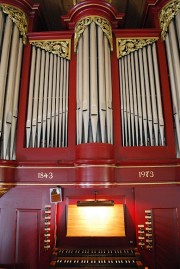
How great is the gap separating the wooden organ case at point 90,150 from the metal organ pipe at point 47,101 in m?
0.02

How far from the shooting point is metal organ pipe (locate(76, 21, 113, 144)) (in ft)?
13.8

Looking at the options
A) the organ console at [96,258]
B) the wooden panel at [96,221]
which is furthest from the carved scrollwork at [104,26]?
the organ console at [96,258]

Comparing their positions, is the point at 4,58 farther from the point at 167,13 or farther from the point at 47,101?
the point at 167,13

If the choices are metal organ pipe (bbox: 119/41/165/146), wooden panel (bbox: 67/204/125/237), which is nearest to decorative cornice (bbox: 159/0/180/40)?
metal organ pipe (bbox: 119/41/165/146)

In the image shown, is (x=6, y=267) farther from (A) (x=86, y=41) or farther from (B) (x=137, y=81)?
(A) (x=86, y=41)

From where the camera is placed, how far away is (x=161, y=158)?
14.0ft

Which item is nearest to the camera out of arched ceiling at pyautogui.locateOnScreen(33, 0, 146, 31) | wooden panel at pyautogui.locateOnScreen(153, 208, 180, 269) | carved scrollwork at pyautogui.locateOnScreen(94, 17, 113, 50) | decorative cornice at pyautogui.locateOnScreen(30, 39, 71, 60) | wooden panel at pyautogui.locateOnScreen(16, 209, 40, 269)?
wooden panel at pyautogui.locateOnScreen(153, 208, 180, 269)

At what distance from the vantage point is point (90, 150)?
4012 mm

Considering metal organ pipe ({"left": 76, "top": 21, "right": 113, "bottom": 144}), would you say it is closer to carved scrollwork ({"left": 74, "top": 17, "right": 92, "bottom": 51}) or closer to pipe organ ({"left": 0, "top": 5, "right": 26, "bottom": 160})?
carved scrollwork ({"left": 74, "top": 17, "right": 92, "bottom": 51})

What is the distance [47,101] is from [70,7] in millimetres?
3151

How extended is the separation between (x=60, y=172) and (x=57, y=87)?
158 centimetres

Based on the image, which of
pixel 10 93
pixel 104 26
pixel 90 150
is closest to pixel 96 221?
pixel 90 150

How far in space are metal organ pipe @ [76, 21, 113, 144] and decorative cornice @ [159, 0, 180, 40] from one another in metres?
1.22

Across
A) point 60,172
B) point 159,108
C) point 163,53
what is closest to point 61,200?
point 60,172
